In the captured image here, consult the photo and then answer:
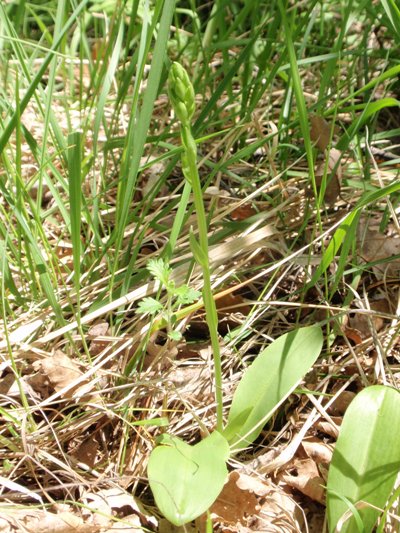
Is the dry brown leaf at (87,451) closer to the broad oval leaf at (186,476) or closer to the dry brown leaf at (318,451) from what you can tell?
the broad oval leaf at (186,476)

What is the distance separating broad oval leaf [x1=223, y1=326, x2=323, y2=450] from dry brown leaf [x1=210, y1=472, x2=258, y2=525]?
2.9 inches

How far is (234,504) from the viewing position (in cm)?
120

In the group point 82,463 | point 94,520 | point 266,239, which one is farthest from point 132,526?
point 266,239

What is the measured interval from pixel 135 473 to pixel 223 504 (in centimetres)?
18

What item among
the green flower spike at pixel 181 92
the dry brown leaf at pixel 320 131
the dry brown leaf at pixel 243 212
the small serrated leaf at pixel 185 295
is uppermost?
the green flower spike at pixel 181 92

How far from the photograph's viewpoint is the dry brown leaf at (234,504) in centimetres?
118

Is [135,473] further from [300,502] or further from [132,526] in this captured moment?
[300,502]

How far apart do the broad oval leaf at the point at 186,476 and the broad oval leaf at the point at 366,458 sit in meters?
0.20

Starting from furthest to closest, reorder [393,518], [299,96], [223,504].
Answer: [299,96] < [223,504] < [393,518]

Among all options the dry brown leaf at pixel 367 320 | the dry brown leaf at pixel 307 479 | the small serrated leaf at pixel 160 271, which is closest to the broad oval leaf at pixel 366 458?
the dry brown leaf at pixel 307 479

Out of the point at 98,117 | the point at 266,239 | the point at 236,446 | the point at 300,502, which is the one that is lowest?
the point at 300,502

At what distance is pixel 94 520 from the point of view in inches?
46.4

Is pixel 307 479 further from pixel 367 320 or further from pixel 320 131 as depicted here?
pixel 320 131

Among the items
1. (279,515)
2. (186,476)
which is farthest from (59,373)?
(279,515)
